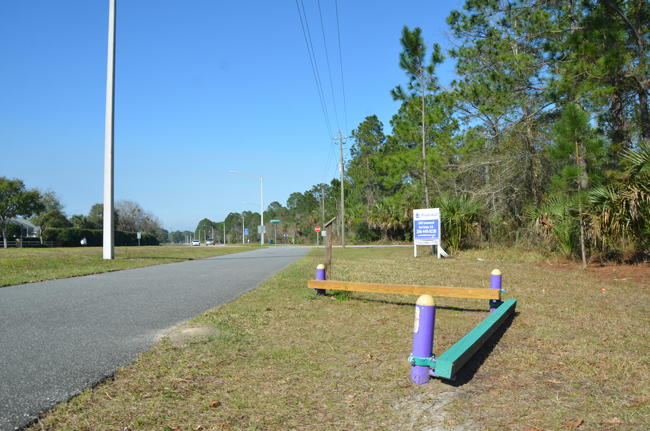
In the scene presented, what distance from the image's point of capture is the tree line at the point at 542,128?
11875mm

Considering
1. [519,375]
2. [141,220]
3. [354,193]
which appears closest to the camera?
[519,375]

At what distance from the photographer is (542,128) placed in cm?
1773

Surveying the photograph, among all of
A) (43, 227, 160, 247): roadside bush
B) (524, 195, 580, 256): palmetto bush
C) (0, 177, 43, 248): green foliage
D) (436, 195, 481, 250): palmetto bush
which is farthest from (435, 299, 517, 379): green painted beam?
(43, 227, 160, 247): roadside bush

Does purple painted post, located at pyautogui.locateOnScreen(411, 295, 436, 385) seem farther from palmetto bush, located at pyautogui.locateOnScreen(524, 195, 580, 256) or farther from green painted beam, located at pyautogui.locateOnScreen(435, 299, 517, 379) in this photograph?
palmetto bush, located at pyautogui.locateOnScreen(524, 195, 580, 256)

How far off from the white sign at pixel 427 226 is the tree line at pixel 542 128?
98 centimetres

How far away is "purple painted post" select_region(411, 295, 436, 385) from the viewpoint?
11.9ft

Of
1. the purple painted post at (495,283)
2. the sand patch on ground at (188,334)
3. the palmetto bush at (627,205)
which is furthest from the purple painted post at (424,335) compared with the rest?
the palmetto bush at (627,205)

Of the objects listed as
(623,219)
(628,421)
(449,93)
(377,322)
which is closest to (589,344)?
(628,421)

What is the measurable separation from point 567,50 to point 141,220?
82007 mm

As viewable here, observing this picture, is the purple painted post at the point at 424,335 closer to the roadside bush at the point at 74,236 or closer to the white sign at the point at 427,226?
the white sign at the point at 427,226

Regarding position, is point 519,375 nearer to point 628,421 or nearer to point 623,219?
→ point 628,421

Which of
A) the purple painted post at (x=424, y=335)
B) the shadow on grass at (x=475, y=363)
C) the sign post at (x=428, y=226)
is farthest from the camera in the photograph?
the sign post at (x=428, y=226)

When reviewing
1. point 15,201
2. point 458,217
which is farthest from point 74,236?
point 458,217

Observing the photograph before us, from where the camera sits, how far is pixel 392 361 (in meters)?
4.25
